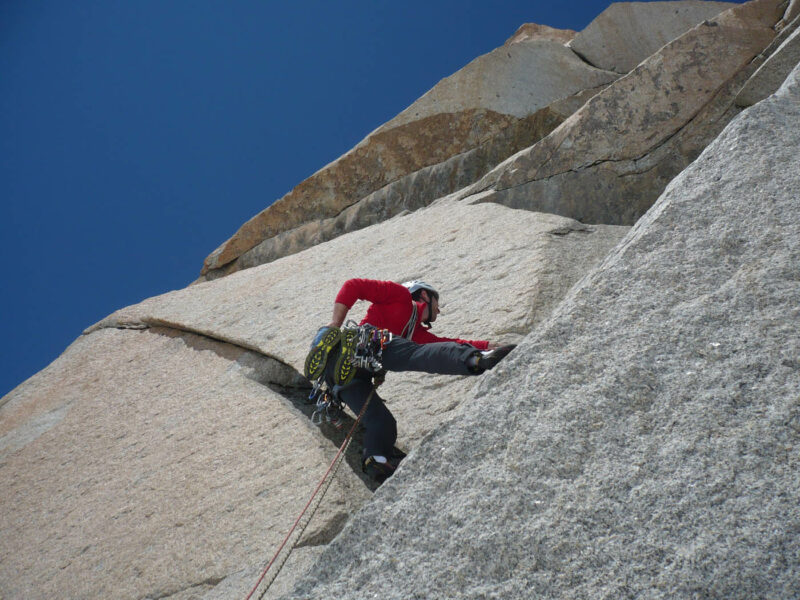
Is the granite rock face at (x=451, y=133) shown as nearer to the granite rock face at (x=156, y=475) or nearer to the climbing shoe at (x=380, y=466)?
the granite rock face at (x=156, y=475)

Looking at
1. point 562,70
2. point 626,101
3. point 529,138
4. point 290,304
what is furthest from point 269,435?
point 562,70

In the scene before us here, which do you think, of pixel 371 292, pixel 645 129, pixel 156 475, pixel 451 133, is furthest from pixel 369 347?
pixel 451 133

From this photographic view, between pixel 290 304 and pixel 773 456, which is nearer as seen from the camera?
pixel 773 456

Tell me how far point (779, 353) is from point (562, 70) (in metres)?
10.0

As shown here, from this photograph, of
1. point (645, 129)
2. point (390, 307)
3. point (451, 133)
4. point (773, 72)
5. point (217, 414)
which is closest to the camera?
point (390, 307)

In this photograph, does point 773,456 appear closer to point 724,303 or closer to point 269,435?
point 724,303

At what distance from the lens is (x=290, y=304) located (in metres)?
6.68

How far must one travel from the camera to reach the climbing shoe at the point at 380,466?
12.7 ft

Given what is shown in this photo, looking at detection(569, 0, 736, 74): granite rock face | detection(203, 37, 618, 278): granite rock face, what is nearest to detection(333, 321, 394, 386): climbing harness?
detection(203, 37, 618, 278): granite rock face

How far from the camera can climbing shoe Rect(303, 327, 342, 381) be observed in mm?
4008

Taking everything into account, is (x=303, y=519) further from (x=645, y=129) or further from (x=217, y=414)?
(x=645, y=129)

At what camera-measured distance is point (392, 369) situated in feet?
13.1

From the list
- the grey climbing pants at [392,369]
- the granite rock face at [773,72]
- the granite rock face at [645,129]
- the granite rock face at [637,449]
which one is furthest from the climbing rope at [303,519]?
the granite rock face at [773,72]

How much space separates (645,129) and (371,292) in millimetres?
4384
